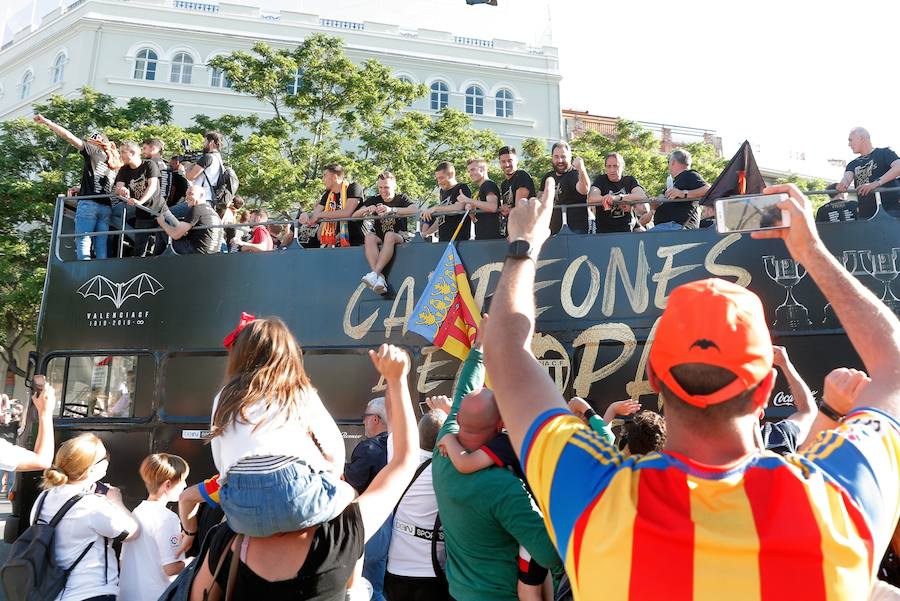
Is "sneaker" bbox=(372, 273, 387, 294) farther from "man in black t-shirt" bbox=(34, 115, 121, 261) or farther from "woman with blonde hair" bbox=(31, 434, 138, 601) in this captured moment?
"woman with blonde hair" bbox=(31, 434, 138, 601)

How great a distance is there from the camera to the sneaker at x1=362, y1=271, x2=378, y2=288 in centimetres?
686

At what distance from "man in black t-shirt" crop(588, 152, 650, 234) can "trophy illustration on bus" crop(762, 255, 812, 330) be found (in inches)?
50.2

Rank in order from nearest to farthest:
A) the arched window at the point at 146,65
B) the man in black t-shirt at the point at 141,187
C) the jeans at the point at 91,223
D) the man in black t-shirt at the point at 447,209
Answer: the man in black t-shirt at the point at 447,209
the jeans at the point at 91,223
the man in black t-shirt at the point at 141,187
the arched window at the point at 146,65

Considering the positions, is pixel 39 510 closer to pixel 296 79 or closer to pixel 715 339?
pixel 715 339

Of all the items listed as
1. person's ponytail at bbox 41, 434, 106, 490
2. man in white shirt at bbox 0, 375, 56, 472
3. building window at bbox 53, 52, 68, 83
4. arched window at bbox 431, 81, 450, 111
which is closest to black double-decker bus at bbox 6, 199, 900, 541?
person's ponytail at bbox 41, 434, 106, 490

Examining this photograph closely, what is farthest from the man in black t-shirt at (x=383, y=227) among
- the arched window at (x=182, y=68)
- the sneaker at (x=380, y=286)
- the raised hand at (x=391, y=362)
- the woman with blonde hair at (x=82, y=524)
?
the arched window at (x=182, y=68)

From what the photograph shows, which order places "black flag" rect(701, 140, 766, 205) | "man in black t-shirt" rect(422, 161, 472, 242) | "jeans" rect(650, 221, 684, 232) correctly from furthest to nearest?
"man in black t-shirt" rect(422, 161, 472, 242) < "jeans" rect(650, 221, 684, 232) < "black flag" rect(701, 140, 766, 205)

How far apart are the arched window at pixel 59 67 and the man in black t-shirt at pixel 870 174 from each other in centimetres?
3284

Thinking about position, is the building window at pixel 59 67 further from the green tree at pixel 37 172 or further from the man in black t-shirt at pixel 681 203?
the man in black t-shirt at pixel 681 203

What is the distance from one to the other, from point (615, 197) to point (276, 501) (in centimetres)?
525

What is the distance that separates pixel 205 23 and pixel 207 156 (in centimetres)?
2605

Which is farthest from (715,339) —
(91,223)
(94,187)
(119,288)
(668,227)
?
(94,187)

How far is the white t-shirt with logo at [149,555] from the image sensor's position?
12.1ft

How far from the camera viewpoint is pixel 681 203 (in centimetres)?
671
